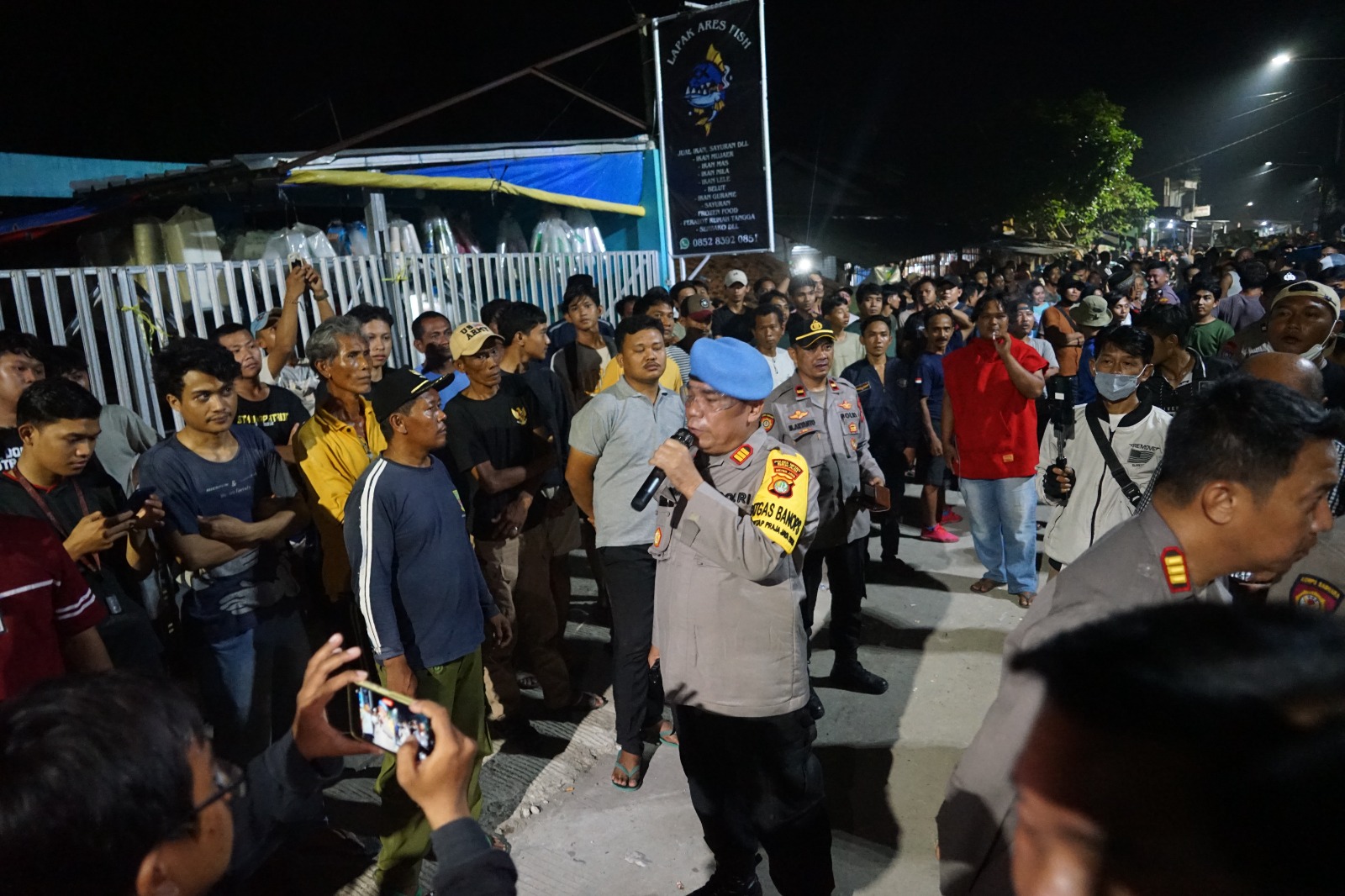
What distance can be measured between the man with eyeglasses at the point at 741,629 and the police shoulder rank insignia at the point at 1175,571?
3.35 ft

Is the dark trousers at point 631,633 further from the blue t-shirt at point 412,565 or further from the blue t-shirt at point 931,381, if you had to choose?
the blue t-shirt at point 931,381

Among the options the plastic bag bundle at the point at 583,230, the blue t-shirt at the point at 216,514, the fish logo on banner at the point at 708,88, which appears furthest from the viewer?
the plastic bag bundle at the point at 583,230

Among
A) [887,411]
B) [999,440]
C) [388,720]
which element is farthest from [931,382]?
[388,720]

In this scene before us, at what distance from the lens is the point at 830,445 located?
14.3ft

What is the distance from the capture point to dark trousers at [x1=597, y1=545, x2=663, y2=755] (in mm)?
3705

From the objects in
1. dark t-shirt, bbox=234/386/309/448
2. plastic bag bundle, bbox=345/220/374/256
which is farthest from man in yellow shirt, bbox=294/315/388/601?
plastic bag bundle, bbox=345/220/374/256

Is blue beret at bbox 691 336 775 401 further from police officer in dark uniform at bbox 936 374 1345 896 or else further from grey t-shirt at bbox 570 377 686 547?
grey t-shirt at bbox 570 377 686 547

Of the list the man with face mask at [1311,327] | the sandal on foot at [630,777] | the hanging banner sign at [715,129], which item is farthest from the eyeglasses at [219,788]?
the hanging banner sign at [715,129]

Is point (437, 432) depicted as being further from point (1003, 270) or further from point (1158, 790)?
point (1003, 270)

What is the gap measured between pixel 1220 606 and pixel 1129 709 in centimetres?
20

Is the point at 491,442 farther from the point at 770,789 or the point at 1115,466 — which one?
the point at 1115,466

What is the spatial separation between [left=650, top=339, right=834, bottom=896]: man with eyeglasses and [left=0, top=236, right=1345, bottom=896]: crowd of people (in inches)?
0.5

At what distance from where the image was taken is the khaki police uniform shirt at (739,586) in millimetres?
2367

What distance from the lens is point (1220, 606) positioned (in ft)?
3.38
